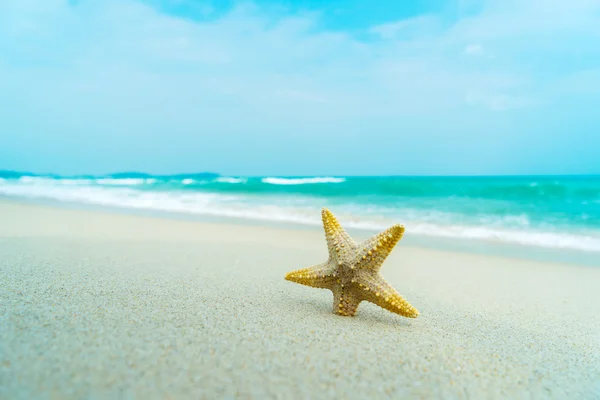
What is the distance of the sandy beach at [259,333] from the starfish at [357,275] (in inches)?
5.9

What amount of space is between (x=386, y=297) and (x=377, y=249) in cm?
35

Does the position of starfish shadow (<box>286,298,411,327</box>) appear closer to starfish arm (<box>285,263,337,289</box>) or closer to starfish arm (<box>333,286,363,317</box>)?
starfish arm (<box>333,286,363,317</box>)

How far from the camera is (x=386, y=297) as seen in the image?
290 centimetres

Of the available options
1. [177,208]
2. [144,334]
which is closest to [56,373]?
[144,334]

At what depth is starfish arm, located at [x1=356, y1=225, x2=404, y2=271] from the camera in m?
2.96

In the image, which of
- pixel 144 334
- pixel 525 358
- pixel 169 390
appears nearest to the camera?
pixel 169 390

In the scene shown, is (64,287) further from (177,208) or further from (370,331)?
(177,208)

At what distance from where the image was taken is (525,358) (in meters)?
2.58

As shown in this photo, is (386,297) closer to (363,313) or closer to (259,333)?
(363,313)

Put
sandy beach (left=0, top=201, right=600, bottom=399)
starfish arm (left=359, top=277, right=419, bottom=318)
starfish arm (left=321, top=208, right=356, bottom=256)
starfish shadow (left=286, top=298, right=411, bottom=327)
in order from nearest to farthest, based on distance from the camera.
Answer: sandy beach (left=0, top=201, right=600, bottom=399)
starfish arm (left=359, top=277, right=419, bottom=318)
starfish shadow (left=286, top=298, right=411, bottom=327)
starfish arm (left=321, top=208, right=356, bottom=256)

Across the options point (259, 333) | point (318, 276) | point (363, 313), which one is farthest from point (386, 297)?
point (259, 333)

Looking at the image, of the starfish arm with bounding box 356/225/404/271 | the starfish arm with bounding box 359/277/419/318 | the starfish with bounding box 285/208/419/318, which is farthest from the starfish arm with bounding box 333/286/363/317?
the starfish arm with bounding box 356/225/404/271

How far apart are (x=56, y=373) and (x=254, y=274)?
2804mm

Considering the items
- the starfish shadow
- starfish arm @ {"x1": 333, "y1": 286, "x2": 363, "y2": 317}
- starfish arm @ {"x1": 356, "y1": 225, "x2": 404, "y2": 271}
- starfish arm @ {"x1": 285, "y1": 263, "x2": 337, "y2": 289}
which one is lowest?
the starfish shadow
